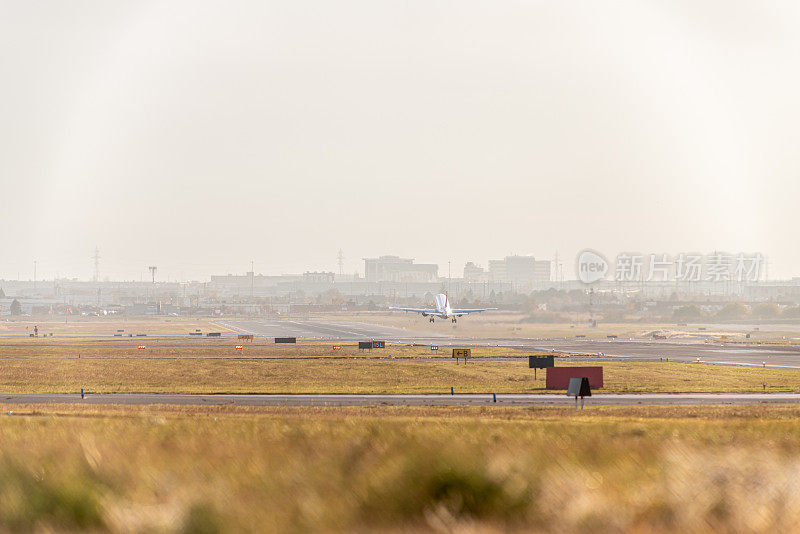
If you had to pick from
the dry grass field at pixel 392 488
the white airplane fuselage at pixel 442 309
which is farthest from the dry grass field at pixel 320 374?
the white airplane fuselage at pixel 442 309

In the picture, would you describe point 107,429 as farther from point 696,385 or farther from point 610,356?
point 610,356

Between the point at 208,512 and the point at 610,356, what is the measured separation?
103m

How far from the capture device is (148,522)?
883 cm

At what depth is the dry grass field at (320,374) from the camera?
67.5m

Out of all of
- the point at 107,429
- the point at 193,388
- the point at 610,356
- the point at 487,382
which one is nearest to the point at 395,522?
the point at 107,429

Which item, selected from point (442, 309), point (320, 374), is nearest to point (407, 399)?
point (320, 374)

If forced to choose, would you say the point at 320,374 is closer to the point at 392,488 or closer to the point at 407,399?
the point at 407,399

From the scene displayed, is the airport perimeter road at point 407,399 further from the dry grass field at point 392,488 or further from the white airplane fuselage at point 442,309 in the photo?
the white airplane fuselage at point 442,309

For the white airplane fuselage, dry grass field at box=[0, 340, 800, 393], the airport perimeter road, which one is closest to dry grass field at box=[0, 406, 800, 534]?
the airport perimeter road

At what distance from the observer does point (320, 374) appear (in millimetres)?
80438

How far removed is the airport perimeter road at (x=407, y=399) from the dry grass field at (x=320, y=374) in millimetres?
4210

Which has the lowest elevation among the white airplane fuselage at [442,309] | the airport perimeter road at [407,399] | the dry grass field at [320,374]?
the dry grass field at [320,374]

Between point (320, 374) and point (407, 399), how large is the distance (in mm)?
25443

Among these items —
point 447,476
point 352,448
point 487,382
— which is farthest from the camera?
point 487,382
